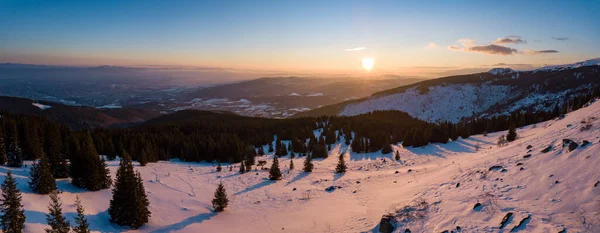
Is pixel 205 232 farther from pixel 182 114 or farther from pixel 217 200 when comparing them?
pixel 182 114

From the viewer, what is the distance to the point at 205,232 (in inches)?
788

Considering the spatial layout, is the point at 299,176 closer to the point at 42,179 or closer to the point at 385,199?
the point at 385,199

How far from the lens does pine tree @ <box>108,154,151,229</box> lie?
64.0ft

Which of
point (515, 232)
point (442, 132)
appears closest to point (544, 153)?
point (515, 232)

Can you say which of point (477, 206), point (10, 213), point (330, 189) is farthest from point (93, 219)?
point (477, 206)

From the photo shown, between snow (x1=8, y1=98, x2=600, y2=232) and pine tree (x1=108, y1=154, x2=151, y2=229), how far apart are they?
73cm

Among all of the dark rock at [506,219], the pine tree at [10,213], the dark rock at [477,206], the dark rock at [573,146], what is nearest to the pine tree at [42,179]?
the pine tree at [10,213]

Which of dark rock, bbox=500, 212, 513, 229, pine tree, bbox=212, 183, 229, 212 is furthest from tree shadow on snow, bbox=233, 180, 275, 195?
dark rock, bbox=500, 212, 513, 229

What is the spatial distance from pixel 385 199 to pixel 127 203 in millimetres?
20791

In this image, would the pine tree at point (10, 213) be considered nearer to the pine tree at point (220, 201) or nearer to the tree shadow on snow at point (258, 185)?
the pine tree at point (220, 201)

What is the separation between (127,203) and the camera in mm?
19375

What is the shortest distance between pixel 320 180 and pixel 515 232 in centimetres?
2596

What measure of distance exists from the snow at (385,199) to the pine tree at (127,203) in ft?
2.38

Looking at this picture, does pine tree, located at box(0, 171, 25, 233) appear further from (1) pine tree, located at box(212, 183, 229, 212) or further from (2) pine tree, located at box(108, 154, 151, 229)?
(1) pine tree, located at box(212, 183, 229, 212)
